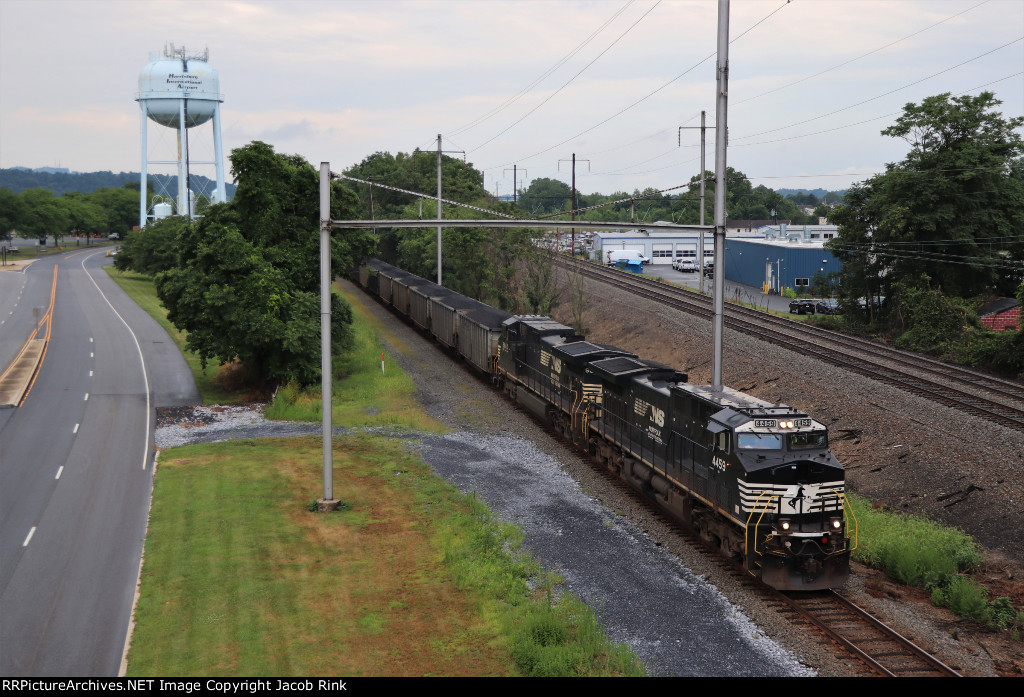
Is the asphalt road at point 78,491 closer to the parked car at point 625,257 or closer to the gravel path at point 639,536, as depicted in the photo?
the gravel path at point 639,536

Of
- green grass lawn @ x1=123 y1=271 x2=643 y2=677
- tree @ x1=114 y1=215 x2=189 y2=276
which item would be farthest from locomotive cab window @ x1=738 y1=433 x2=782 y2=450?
tree @ x1=114 y1=215 x2=189 y2=276

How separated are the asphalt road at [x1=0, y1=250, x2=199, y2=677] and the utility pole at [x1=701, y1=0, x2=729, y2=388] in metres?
15.3

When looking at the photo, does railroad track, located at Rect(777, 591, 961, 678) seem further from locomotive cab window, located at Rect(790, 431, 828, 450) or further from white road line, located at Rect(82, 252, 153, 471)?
white road line, located at Rect(82, 252, 153, 471)

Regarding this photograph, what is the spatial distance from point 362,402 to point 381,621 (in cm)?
2275

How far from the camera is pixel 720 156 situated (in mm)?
21875

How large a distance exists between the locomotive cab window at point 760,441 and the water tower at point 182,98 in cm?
10164

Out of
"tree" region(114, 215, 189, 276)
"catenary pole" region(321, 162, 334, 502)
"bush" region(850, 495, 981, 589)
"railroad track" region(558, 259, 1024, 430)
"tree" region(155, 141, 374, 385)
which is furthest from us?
"tree" region(114, 215, 189, 276)

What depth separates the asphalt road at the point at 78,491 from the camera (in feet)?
52.3

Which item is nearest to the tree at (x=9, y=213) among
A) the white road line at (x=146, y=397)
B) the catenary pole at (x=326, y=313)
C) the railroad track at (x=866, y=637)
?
the white road line at (x=146, y=397)

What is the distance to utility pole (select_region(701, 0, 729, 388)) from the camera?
21859 millimetres

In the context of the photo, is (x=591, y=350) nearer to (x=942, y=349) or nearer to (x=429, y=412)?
(x=429, y=412)

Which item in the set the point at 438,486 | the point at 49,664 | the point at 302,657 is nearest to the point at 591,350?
the point at 438,486

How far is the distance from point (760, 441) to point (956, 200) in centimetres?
3840
